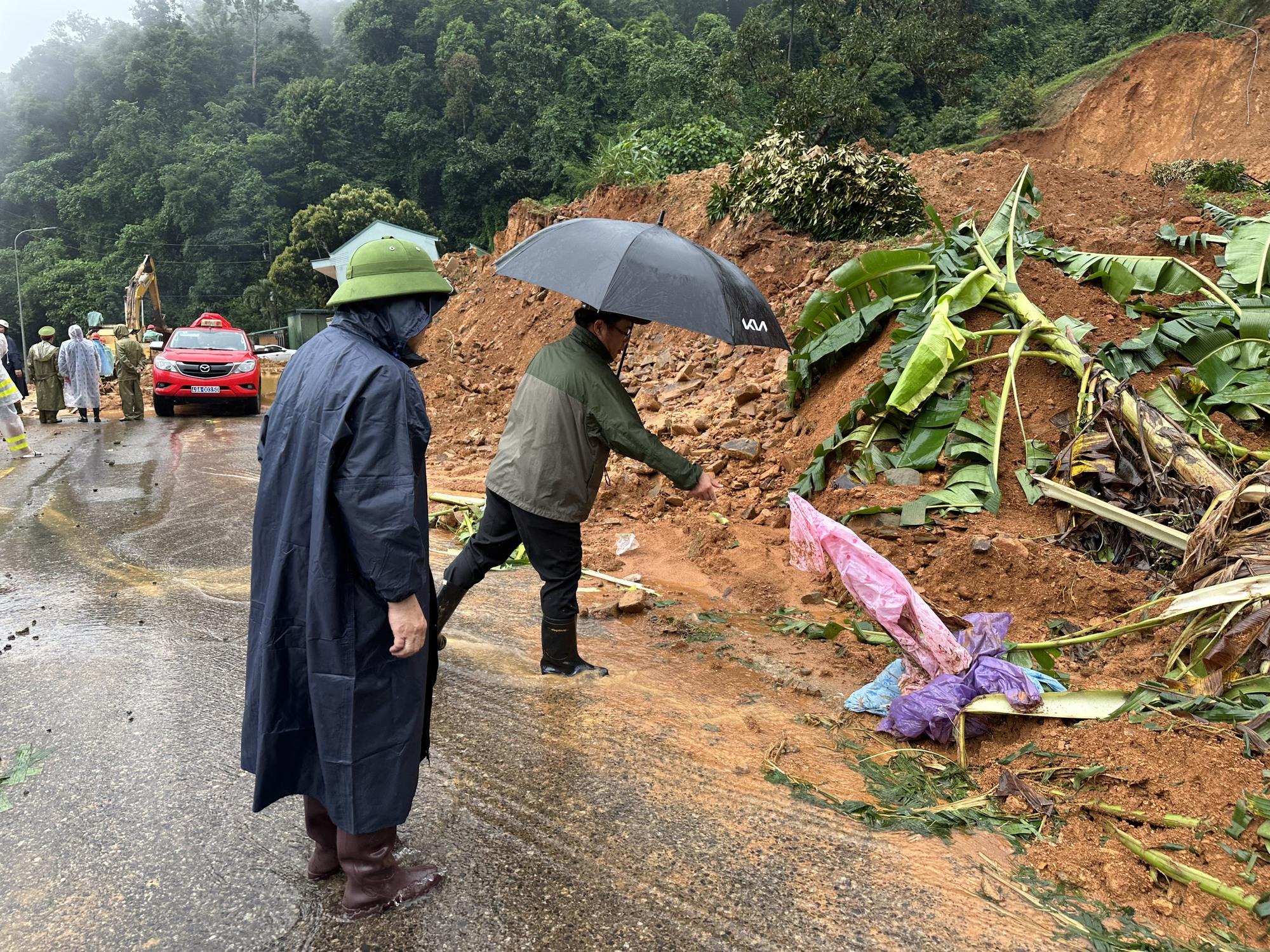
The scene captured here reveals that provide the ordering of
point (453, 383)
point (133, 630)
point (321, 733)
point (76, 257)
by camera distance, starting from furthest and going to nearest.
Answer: point (76, 257) → point (453, 383) → point (133, 630) → point (321, 733)

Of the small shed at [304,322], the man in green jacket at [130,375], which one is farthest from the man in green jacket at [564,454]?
the small shed at [304,322]

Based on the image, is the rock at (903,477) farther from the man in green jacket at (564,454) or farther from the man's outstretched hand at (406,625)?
the man's outstretched hand at (406,625)

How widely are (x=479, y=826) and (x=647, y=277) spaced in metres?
2.35

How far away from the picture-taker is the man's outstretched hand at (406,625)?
2.44m

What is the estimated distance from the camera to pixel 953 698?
12.3 feet

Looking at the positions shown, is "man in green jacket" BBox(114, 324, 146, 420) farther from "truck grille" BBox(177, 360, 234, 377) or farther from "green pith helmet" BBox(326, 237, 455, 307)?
"green pith helmet" BBox(326, 237, 455, 307)

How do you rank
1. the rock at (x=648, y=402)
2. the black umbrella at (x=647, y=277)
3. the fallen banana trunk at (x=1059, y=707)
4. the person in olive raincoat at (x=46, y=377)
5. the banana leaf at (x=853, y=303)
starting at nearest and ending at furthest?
1. the fallen banana trunk at (x=1059, y=707)
2. the black umbrella at (x=647, y=277)
3. the banana leaf at (x=853, y=303)
4. the rock at (x=648, y=402)
5. the person in olive raincoat at (x=46, y=377)

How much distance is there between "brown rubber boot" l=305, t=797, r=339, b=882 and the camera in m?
2.72

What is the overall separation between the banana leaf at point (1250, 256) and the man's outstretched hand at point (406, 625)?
694 centimetres

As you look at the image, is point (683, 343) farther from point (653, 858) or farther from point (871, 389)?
point (653, 858)

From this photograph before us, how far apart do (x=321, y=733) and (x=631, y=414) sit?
7.18 feet

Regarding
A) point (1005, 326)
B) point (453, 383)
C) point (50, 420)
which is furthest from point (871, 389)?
point (50, 420)

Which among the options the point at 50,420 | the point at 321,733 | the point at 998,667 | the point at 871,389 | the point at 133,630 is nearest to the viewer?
the point at 321,733

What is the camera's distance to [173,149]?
58562 mm
